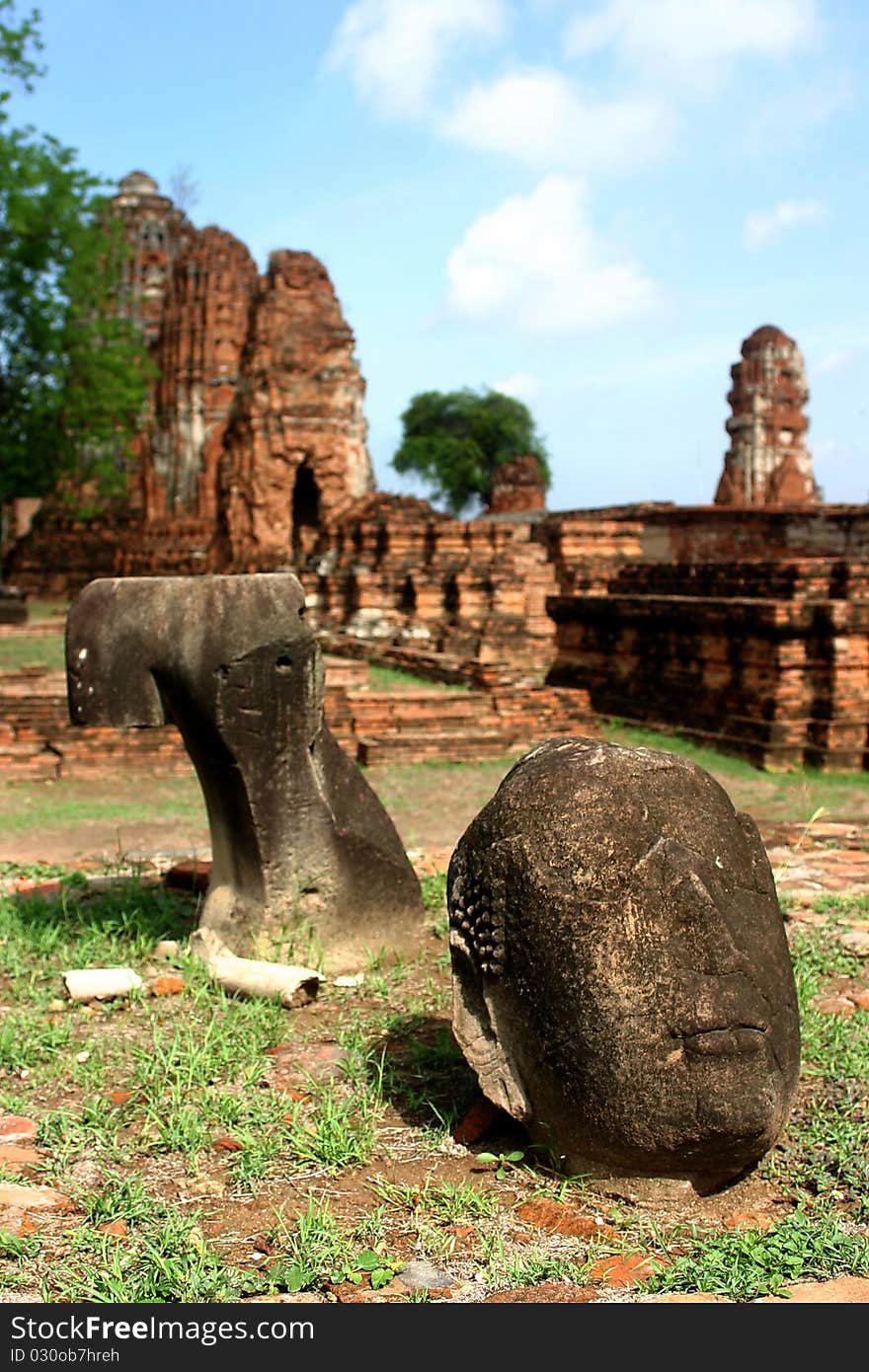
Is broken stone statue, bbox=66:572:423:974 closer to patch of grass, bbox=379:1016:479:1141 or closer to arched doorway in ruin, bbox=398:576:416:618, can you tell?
patch of grass, bbox=379:1016:479:1141

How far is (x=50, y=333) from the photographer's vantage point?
72.8 feet

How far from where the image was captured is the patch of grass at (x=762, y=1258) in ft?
7.80

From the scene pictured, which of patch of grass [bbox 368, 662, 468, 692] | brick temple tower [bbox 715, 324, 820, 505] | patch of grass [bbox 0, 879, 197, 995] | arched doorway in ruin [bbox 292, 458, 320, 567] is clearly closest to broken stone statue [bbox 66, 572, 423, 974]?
patch of grass [bbox 0, 879, 197, 995]

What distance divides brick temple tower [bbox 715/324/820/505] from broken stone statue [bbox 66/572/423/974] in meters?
26.6

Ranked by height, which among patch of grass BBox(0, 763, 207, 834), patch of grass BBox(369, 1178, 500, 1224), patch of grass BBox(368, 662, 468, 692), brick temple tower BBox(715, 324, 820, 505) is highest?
brick temple tower BBox(715, 324, 820, 505)

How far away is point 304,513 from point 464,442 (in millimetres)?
31260

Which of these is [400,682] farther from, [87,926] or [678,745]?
[87,926]

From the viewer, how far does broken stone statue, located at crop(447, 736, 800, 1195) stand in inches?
104

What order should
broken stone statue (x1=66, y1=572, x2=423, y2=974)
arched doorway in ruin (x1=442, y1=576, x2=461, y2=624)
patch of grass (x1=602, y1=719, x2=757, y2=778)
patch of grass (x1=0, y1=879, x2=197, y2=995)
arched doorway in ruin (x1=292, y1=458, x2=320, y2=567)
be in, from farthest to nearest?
arched doorway in ruin (x1=292, y1=458, x2=320, y2=567) → arched doorway in ruin (x1=442, y1=576, x2=461, y2=624) → patch of grass (x1=602, y1=719, x2=757, y2=778) → patch of grass (x1=0, y1=879, x2=197, y2=995) → broken stone statue (x1=66, y1=572, x2=423, y2=974)

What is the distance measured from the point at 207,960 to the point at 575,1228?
6.33 feet

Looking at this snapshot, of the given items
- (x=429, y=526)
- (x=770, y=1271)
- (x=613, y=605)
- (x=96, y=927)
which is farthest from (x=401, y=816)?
(x=429, y=526)

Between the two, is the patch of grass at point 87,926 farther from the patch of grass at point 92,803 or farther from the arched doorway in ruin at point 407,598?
the arched doorway in ruin at point 407,598

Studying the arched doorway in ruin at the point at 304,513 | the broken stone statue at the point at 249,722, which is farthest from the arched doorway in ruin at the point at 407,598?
the broken stone statue at the point at 249,722
